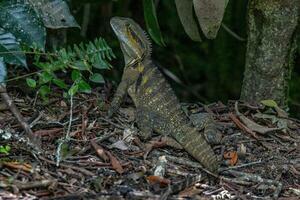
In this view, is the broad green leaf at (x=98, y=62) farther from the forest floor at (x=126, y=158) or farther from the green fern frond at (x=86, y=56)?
the forest floor at (x=126, y=158)

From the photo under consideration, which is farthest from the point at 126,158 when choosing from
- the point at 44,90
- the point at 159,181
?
A: the point at 44,90

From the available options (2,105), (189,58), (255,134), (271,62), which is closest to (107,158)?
(2,105)

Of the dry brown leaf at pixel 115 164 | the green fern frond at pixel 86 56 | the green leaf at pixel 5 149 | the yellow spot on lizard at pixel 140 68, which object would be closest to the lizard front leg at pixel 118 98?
the yellow spot on lizard at pixel 140 68

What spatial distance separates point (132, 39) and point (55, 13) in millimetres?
819

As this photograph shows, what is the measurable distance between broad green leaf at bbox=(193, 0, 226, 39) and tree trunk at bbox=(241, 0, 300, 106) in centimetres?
65

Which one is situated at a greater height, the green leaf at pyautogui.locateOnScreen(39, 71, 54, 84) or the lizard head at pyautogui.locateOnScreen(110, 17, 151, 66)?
the lizard head at pyautogui.locateOnScreen(110, 17, 151, 66)

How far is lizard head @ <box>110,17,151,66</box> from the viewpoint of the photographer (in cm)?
529

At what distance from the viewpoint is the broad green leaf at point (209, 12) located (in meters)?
4.68

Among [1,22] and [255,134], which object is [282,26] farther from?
[1,22]

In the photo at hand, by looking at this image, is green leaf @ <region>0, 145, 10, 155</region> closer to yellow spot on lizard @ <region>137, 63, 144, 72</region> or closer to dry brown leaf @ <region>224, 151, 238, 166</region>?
dry brown leaf @ <region>224, 151, 238, 166</region>

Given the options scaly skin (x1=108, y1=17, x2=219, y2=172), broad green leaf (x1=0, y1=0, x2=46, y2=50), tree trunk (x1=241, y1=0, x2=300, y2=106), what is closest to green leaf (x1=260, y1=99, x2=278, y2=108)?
tree trunk (x1=241, y1=0, x2=300, y2=106)

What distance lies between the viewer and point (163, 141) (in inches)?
182

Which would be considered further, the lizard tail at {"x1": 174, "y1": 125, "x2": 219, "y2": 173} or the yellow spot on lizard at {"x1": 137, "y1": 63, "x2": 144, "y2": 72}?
the yellow spot on lizard at {"x1": 137, "y1": 63, "x2": 144, "y2": 72}

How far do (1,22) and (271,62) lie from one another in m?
2.30
